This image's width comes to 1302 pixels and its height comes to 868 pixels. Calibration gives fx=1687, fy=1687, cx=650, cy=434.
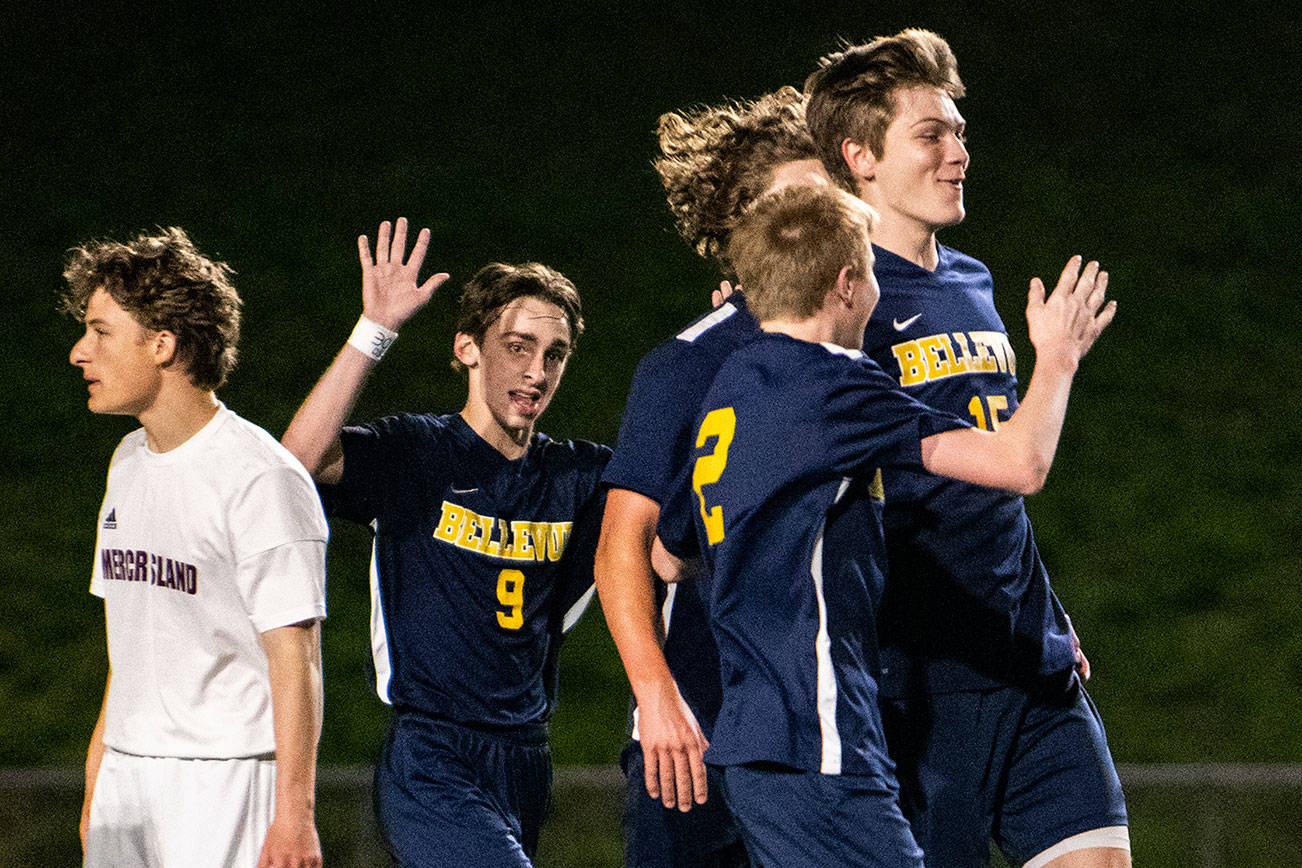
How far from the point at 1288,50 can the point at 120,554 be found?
1171 cm

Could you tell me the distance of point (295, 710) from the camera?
3.23 metres

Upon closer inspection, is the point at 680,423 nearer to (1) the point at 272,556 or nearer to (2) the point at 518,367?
(1) the point at 272,556

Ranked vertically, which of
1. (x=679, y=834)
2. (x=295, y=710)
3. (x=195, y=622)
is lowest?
(x=679, y=834)

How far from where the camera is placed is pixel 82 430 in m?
9.16

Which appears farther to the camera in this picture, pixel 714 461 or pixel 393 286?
pixel 393 286

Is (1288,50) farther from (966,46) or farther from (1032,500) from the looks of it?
(1032,500)

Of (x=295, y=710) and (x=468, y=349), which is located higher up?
(x=468, y=349)

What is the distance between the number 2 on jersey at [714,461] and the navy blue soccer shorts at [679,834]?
0.77 metres

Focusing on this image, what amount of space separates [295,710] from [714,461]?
995 millimetres

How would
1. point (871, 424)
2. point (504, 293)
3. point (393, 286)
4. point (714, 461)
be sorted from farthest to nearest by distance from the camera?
point (504, 293) → point (393, 286) → point (714, 461) → point (871, 424)

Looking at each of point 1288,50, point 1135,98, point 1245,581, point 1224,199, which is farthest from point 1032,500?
point 1288,50

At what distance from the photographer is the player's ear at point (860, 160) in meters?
3.49

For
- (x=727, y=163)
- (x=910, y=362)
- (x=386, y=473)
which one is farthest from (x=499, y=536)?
(x=910, y=362)

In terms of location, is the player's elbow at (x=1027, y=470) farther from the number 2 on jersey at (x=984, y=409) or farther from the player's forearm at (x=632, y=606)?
the player's forearm at (x=632, y=606)
